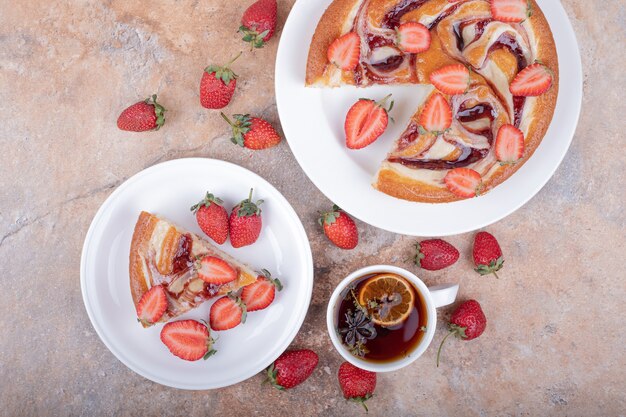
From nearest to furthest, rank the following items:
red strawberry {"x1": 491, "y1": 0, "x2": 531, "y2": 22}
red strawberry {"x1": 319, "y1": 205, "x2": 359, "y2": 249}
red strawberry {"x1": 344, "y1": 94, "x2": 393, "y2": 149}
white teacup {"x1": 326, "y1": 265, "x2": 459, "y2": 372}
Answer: red strawberry {"x1": 491, "y1": 0, "x2": 531, "y2": 22} < red strawberry {"x1": 344, "y1": 94, "x2": 393, "y2": 149} < white teacup {"x1": 326, "y1": 265, "x2": 459, "y2": 372} < red strawberry {"x1": 319, "y1": 205, "x2": 359, "y2": 249}

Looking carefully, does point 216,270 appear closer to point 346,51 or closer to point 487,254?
point 346,51

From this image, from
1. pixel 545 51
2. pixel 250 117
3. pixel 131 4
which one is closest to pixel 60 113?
pixel 131 4

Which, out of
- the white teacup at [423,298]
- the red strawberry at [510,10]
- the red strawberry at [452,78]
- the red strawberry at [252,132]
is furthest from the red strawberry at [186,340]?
the red strawberry at [510,10]

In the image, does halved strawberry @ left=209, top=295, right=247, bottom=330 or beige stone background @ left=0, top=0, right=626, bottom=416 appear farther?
beige stone background @ left=0, top=0, right=626, bottom=416

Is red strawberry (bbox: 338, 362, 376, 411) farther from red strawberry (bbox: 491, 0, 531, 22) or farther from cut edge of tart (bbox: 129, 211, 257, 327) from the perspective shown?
red strawberry (bbox: 491, 0, 531, 22)

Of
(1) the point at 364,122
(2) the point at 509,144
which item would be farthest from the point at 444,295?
(1) the point at 364,122

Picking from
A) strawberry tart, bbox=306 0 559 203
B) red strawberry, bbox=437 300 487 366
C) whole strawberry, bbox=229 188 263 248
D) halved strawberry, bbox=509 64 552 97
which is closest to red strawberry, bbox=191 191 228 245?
whole strawberry, bbox=229 188 263 248

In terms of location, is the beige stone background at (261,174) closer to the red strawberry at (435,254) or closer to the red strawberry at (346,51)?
the red strawberry at (435,254)
